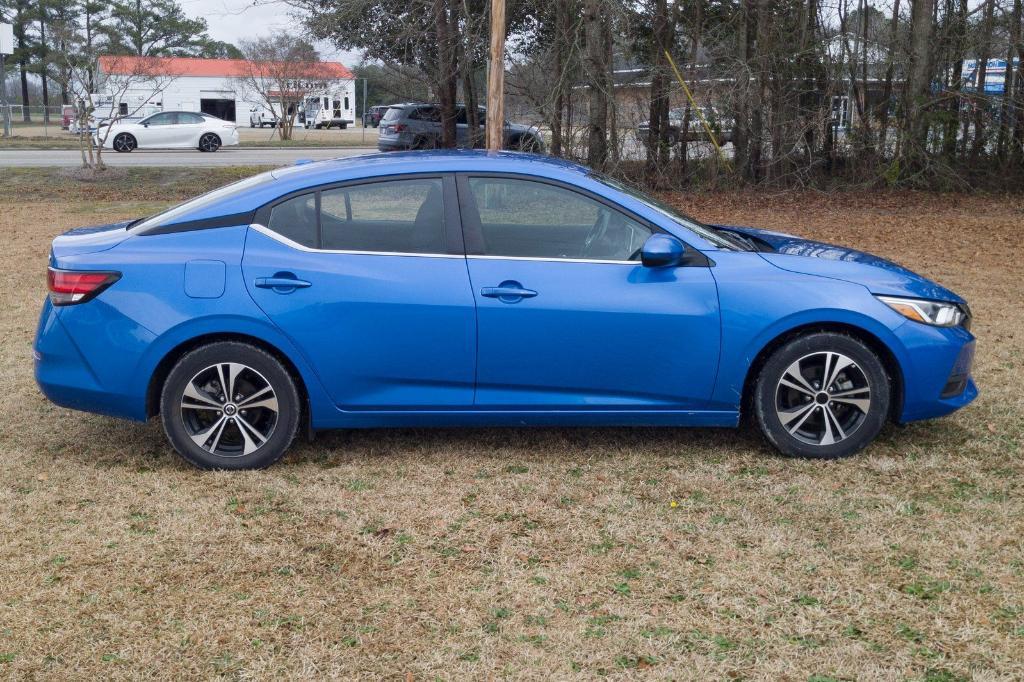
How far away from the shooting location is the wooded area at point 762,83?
61.6ft

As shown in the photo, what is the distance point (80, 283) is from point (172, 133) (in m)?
27.4

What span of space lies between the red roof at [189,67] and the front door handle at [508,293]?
73.4 feet

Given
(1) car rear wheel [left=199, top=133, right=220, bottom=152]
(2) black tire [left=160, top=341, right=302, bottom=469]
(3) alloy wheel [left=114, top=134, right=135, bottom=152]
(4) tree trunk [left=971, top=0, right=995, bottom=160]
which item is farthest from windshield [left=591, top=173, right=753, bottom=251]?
Result: (1) car rear wheel [left=199, top=133, right=220, bottom=152]

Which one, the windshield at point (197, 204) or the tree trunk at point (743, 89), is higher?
the tree trunk at point (743, 89)

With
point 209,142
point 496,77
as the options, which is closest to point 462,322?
point 496,77

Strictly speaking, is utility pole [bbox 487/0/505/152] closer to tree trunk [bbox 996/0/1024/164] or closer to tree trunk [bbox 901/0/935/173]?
tree trunk [bbox 901/0/935/173]

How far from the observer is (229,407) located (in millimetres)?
5125

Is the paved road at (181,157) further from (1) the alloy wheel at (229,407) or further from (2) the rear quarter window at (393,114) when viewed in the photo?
(1) the alloy wheel at (229,407)

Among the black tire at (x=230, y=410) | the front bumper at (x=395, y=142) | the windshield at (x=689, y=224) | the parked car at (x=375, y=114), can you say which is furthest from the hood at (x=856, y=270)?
the parked car at (x=375, y=114)

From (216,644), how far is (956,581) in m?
2.69

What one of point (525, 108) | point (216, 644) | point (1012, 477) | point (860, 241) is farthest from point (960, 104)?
point (216, 644)

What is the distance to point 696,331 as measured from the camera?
201 inches

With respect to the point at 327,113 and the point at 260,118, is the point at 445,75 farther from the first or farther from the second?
the point at 260,118

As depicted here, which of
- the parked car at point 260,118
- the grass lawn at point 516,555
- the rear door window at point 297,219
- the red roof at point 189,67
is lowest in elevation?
the grass lawn at point 516,555
